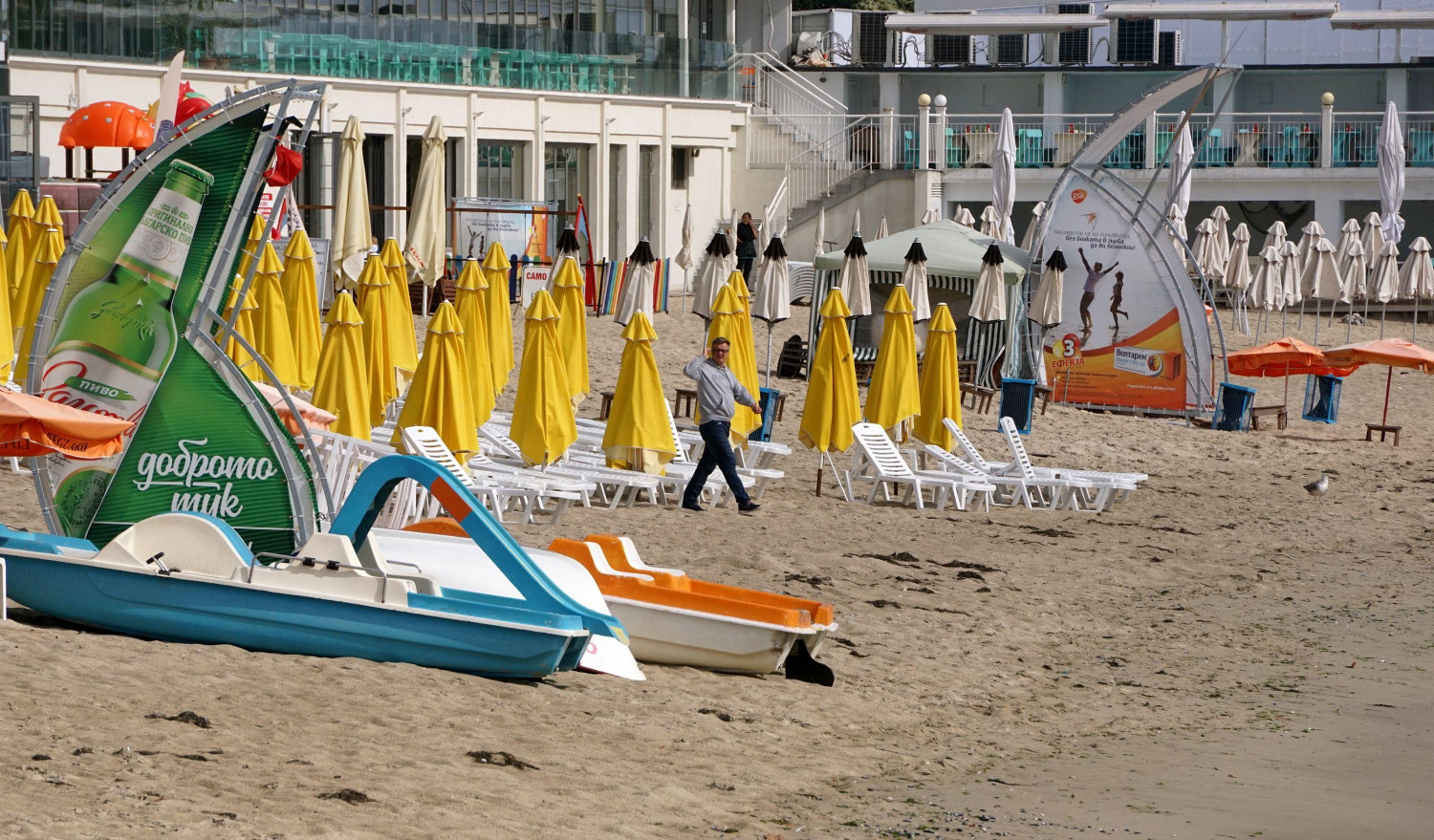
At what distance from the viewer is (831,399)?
1532cm

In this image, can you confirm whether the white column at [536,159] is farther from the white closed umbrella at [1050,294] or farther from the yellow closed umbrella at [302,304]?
the yellow closed umbrella at [302,304]

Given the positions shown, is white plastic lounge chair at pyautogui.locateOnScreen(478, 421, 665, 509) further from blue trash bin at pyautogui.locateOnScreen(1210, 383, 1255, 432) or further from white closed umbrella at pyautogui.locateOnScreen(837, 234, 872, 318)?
blue trash bin at pyautogui.locateOnScreen(1210, 383, 1255, 432)

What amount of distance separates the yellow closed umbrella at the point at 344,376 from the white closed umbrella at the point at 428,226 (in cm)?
926

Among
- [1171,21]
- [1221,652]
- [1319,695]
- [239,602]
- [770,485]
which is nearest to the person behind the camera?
[239,602]

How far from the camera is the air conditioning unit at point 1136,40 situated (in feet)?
137

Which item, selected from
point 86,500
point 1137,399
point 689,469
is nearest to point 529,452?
point 689,469

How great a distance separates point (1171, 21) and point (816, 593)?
35658 millimetres

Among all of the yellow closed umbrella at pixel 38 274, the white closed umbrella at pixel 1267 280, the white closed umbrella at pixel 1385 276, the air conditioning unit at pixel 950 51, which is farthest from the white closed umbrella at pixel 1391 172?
the yellow closed umbrella at pixel 38 274

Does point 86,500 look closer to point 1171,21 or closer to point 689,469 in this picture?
point 689,469

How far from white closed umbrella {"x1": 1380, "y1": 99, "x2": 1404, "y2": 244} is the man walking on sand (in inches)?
885

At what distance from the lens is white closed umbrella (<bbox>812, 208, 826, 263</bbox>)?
30663 mm

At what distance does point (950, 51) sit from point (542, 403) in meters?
30.6

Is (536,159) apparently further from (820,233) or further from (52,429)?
(52,429)

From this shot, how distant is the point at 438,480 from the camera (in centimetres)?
804
